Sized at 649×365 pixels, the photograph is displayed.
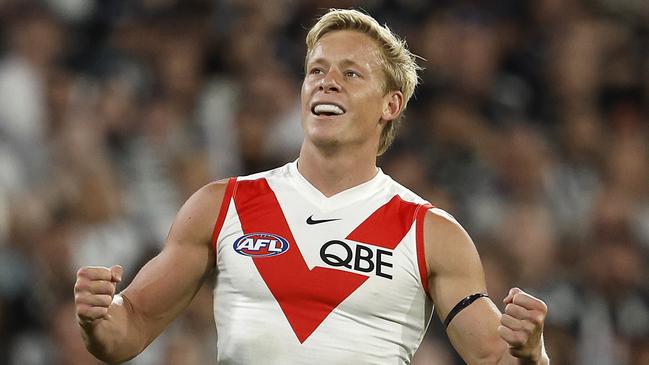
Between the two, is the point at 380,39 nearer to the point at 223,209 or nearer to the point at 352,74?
the point at 352,74

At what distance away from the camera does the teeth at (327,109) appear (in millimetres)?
5109

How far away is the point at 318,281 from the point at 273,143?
4649 millimetres

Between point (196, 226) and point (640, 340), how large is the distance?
5080 millimetres

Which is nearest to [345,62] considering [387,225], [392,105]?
[392,105]

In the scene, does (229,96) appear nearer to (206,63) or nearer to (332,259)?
(206,63)

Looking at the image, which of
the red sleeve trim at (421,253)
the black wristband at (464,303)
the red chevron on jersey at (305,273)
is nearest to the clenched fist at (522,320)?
the black wristband at (464,303)

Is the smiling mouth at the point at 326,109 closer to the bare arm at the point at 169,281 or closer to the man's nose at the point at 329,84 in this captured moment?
the man's nose at the point at 329,84

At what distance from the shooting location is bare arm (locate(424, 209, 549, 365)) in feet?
15.6

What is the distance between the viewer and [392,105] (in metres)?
5.41

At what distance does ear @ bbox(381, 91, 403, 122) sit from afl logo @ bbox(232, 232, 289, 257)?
0.75 m

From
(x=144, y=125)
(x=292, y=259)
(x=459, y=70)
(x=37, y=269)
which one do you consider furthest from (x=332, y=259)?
(x=459, y=70)

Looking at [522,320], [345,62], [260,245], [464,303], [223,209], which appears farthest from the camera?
[345,62]

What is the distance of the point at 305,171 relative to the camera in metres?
5.23

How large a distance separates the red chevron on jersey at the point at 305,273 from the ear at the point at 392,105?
0.49 meters
